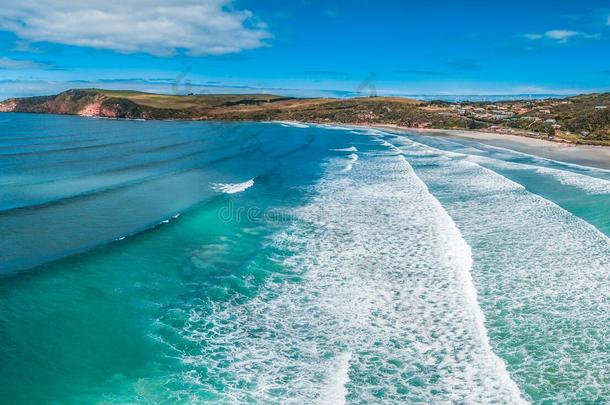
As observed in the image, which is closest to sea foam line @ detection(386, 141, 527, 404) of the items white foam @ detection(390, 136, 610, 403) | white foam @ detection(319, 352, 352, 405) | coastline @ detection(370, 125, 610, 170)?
white foam @ detection(390, 136, 610, 403)

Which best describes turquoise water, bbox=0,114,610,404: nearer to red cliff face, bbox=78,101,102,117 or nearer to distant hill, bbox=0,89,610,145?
distant hill, bbox=0,89,610,145

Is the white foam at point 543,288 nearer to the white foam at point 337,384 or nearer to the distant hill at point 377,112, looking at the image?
the white foam at point 337,384

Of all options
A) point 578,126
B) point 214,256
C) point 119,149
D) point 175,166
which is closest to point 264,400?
point 214,256

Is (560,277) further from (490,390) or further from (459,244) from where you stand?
(490,390)

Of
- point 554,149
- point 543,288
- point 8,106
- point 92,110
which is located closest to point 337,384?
point 543,288

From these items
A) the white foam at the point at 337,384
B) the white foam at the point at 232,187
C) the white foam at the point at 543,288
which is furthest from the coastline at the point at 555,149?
the white foam at the point at 337,384
